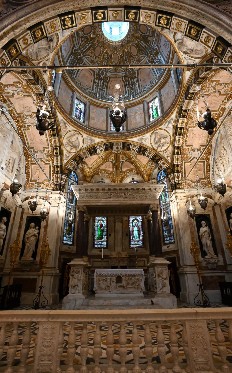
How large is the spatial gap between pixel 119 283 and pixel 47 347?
692 centimetres

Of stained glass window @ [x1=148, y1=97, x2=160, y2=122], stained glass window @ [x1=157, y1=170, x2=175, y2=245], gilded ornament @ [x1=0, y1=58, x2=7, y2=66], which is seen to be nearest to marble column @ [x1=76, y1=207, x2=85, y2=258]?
stained glass window @ [x1=157, y1=170, x2=175, y2=245]

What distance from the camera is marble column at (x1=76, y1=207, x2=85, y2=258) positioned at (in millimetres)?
12209

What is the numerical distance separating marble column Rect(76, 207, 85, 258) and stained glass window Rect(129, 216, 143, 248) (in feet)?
11.5

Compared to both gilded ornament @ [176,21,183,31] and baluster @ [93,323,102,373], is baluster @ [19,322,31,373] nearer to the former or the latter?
baluster @ [93,323,102,373]

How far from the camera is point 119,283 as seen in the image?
9008 millimetres

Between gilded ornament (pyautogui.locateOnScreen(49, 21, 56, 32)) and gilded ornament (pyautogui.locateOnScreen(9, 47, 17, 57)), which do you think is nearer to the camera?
gilded ornament (pyautogui.locateOnScreen(9, 47, 17, 57))

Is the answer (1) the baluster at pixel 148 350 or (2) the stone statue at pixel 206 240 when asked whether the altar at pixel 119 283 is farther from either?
(1) the baluster at pixel 148 350

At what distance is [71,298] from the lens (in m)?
8.08

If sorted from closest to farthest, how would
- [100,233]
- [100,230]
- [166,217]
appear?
[166,217]
[100,233]
[100,230]

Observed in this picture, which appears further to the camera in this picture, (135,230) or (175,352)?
(135,230)

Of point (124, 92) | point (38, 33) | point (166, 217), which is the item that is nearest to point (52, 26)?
point (38, 33)

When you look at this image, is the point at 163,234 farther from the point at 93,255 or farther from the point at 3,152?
the point at 3,152

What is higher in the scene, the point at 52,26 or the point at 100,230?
the point at 52,26

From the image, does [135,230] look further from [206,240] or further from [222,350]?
[222,350]
